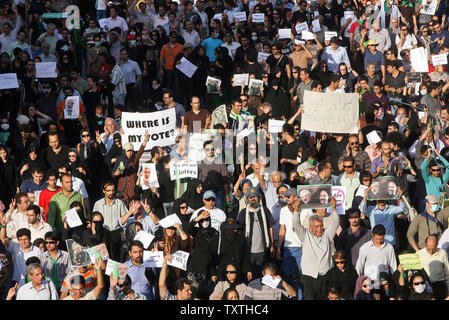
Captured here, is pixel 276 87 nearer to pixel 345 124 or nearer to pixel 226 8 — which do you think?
pixel 345 124

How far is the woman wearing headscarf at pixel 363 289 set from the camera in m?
13.6

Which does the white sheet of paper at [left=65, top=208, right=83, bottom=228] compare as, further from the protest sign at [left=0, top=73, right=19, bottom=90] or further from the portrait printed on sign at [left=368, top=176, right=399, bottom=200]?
the protest sign at [left=0, top=73, right=19, bottom=90]

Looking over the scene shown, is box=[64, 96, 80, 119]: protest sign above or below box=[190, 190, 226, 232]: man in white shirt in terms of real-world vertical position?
above

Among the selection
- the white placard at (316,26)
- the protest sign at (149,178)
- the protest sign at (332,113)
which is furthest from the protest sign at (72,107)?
the white placard at (316,26)

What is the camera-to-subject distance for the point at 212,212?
49.3ft

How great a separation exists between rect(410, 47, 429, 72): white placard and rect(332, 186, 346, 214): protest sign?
5.82 meters

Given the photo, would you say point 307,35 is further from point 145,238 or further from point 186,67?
point 145,238

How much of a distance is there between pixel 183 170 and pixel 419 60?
20.3ft

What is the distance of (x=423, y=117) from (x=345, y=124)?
1923 mm

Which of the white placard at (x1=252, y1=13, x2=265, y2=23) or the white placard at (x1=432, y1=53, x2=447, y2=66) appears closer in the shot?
the white placard at (x1=432, y1=53, x2=447, y2=66)

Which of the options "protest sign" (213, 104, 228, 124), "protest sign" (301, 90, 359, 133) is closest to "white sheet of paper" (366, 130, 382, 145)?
"protest sign" (301, 90, 359, 133)

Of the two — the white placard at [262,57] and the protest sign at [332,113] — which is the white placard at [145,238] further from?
the white placard at [262,57]

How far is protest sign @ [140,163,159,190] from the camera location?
16031mm

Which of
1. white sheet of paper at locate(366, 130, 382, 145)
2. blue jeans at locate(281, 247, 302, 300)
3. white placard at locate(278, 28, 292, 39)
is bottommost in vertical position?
blue jeans at locate(281, 247, 302, 300)
